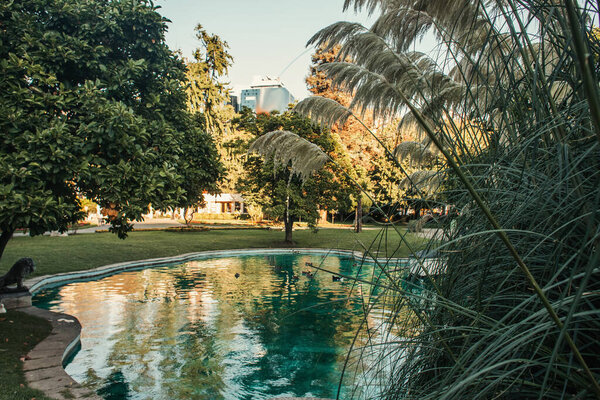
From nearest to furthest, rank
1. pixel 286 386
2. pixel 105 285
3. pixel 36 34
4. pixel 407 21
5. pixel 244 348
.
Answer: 1. pixel 407 21
2. pixel 286 386
3. pixel 36 34
4. pixel 244 348
5. pixel 105 285

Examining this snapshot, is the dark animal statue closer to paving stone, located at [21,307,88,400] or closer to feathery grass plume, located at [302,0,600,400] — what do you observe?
paving stone, located at [21,307,88,400]

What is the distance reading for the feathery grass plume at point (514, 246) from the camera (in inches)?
45.9

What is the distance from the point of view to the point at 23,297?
24.9 feet

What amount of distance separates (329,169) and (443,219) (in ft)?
58.4

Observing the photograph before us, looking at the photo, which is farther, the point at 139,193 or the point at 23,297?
the point at 23,297

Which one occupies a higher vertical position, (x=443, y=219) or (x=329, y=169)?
(x=329, y=169)

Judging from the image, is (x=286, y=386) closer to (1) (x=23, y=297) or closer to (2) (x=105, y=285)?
(1) (x=23, y=297)

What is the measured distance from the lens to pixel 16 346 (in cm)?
528

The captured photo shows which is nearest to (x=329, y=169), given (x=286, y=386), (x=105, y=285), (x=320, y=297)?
(x=320, y=297)

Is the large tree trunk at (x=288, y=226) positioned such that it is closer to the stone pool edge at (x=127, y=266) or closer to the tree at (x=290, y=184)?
the tree at (x=290, y=184)

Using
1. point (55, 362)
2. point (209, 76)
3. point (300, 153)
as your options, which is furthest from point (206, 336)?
point (209, 76)

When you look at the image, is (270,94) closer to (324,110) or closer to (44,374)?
(324,110)

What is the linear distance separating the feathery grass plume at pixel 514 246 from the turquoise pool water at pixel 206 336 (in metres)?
0.66

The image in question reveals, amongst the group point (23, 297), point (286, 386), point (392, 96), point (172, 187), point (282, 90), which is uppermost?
point (282, 90)
